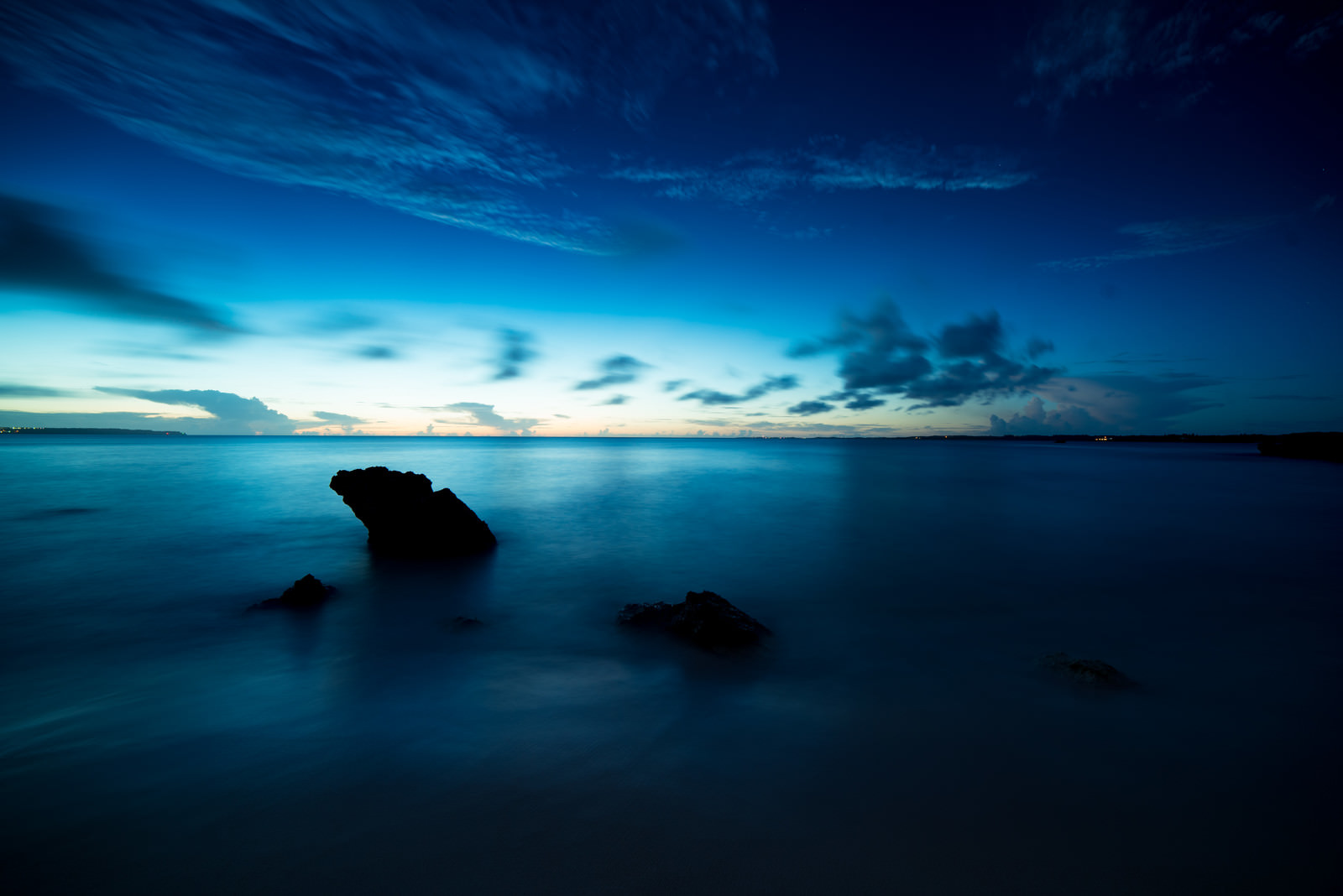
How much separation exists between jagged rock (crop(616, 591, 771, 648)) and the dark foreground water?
34 cm

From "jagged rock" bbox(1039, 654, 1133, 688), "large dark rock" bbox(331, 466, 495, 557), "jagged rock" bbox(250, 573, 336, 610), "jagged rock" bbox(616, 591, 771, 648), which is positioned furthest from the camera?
"large dark rock" bbox(331, 466, 495, 557)

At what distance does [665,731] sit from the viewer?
16.0ft

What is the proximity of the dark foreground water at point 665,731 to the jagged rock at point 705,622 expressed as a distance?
34 cm

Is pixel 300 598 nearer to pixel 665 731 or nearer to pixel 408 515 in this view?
pixel 408 515

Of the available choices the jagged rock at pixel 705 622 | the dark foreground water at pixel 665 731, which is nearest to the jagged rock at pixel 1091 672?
the dark foreground water at pixel 665 731

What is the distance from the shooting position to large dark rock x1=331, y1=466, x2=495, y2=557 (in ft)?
41.2

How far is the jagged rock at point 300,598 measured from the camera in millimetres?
8680

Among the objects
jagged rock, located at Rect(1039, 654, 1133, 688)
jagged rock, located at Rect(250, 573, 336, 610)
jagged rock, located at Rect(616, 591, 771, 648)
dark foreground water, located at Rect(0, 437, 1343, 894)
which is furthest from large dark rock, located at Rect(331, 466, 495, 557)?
jagged rock, located at Rect(1039, 654, 1133, 688)

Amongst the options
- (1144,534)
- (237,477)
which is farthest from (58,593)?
(237,477)

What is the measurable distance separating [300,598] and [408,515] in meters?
3.95

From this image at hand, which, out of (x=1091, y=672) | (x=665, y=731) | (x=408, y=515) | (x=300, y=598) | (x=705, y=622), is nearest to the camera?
(x=665, y=731)

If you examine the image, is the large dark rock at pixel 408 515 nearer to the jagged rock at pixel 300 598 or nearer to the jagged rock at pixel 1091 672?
the jagged rock at pixel 300 598

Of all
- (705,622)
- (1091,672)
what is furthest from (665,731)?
(1091,672)

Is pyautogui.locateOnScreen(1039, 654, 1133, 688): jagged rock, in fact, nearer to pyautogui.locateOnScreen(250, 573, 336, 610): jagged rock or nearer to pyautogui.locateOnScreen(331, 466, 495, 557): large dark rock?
pyautogui.locateOnScreen(250, 573, 336, 610): jagged rock
